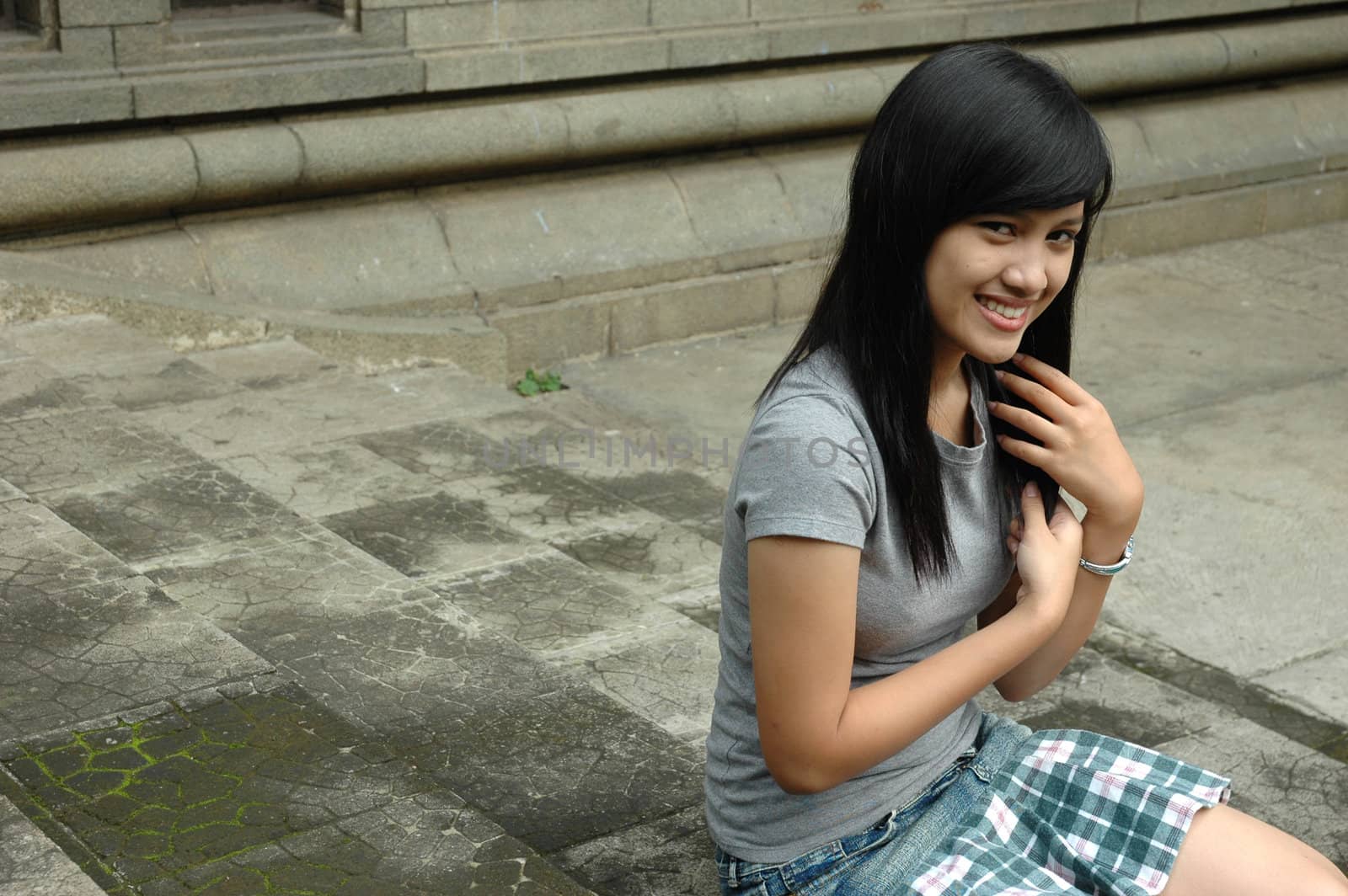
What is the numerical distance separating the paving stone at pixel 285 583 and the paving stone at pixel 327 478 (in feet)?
1.44

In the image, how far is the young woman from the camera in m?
1.89

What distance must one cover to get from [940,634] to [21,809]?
57.1 inches

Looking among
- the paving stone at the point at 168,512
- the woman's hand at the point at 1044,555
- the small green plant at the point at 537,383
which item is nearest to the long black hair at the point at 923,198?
the woman's hand at the point at 1044,555

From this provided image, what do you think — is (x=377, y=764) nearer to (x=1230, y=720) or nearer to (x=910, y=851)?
(x=910, y=851)

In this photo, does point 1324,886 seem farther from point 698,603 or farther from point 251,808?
point 698,603

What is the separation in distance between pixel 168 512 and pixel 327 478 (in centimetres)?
58

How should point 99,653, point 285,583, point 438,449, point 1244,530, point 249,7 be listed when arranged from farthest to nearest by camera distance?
1. point 249,7
2. point 1244,530
3. point 438,449
4. point 285,583
5. point 99,653

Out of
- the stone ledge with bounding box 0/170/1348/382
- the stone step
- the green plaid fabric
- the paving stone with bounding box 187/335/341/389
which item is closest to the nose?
the green plaid fabric

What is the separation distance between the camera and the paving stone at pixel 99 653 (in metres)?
2.94

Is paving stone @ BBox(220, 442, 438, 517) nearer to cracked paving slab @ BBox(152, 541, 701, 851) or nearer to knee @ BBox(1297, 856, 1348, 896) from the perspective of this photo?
cracked paving slab @ BBox(152, 541, 701, 851)

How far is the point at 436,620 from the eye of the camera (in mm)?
3520

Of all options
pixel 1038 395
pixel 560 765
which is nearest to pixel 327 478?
pixel 560 765

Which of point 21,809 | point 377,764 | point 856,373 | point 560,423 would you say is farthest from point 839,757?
point 560,423

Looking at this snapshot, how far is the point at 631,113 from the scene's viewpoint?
6.80 metres
